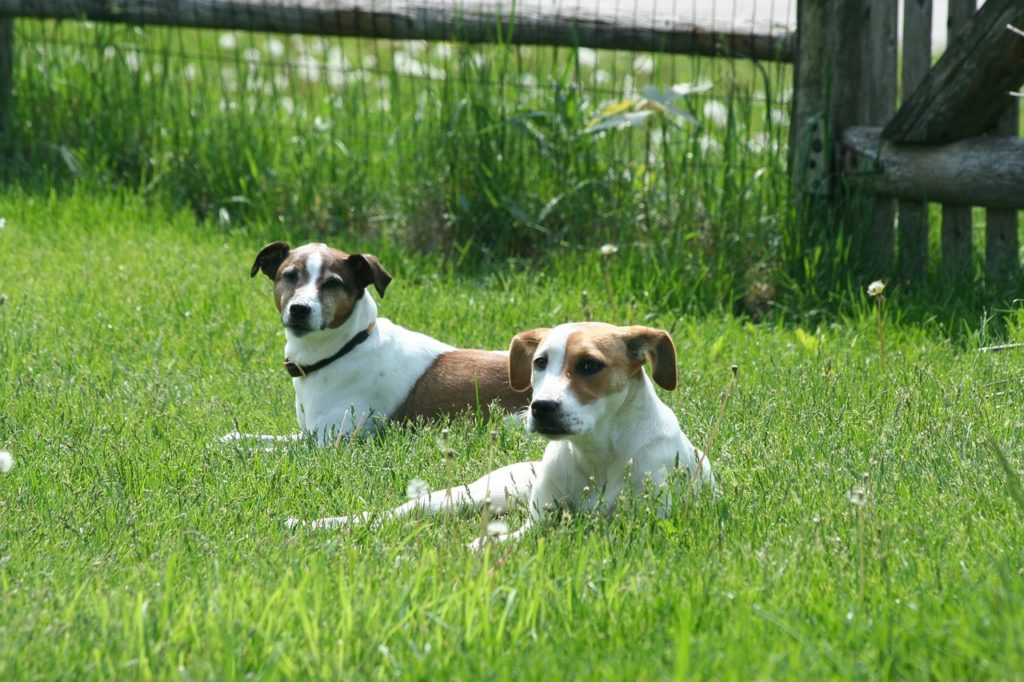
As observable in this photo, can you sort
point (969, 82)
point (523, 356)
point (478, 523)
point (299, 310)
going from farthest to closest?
1. point (969, 82)
2. point (299, 310)
3. point (523, 356)
4. point (478, 523)

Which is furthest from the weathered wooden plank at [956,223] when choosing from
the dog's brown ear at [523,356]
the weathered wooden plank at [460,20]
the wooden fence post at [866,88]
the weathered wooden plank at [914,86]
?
the dog's brown ear at [523,356]

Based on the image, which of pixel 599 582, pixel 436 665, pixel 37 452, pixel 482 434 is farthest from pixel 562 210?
pixel 436 665

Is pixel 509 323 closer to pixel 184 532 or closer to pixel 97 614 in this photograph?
pixel 184 532

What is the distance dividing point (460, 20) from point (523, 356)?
4.01m

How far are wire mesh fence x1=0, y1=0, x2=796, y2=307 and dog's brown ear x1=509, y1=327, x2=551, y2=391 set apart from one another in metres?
2.86

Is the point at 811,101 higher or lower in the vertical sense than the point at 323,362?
higher

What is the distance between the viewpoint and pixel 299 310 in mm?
5695

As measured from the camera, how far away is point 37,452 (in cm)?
495

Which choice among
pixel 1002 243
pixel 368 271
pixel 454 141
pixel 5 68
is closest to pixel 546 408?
pixel 368 271

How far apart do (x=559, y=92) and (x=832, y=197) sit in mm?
1673

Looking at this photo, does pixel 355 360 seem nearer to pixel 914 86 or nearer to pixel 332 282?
pixel 332 282

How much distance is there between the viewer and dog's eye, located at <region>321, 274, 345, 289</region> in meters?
5.81

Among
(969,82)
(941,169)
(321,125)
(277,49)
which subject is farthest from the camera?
(277,49)

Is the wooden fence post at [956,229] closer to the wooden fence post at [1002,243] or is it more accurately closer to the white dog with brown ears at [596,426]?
the wooden fence post at [1002,243]
